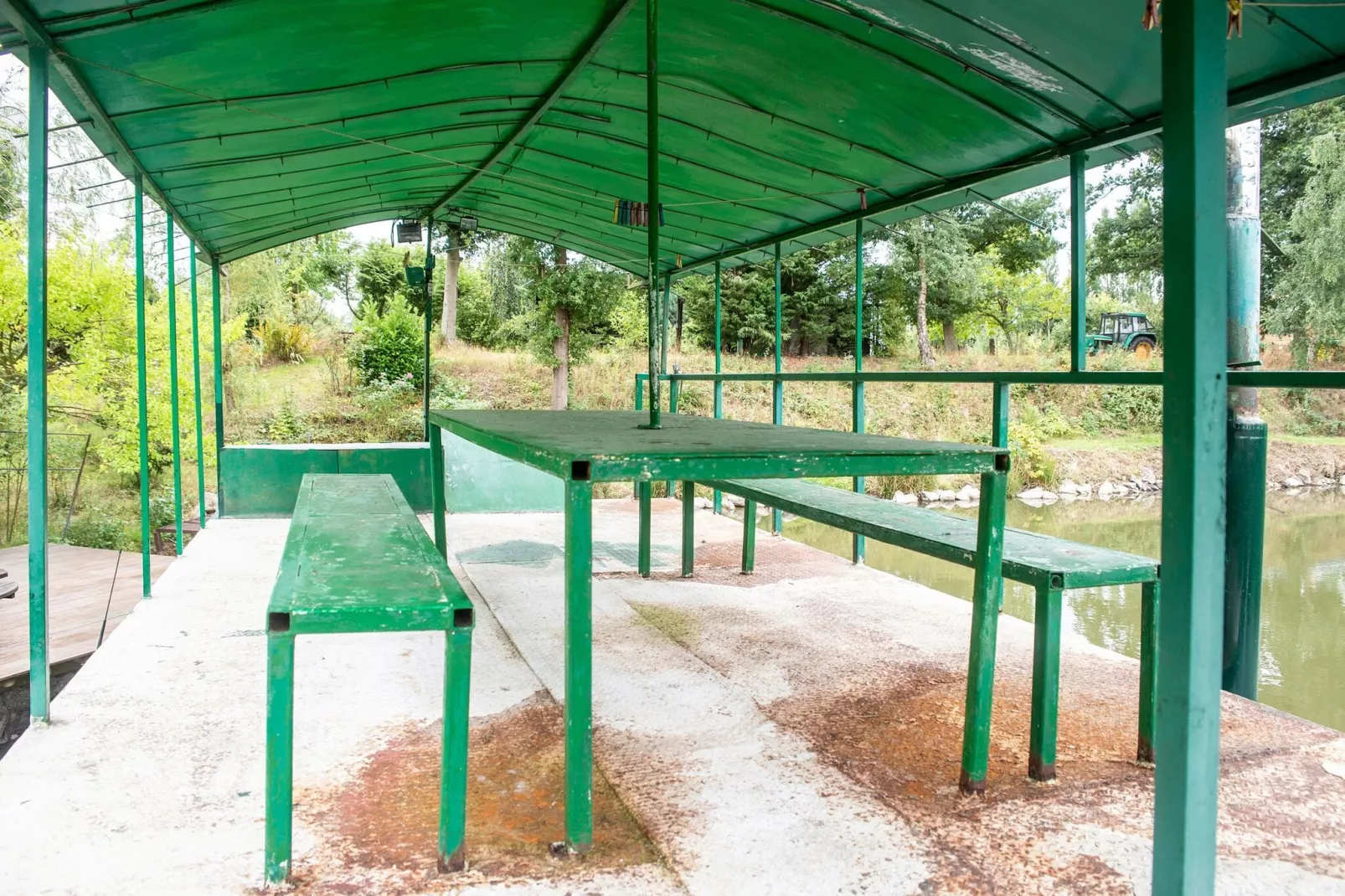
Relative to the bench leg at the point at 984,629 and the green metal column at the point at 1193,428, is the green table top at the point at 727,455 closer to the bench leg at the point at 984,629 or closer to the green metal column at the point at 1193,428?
the bench leg at the point at 984,629

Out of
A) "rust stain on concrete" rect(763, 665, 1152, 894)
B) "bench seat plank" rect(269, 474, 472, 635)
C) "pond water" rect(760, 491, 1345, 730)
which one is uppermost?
"bench seat plank" rect(269, 474, 472, 635)

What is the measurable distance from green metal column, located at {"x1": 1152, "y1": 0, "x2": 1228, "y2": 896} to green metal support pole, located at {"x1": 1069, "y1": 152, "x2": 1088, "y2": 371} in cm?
230

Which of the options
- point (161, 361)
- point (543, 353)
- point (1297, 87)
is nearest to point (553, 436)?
point (1297, 87)

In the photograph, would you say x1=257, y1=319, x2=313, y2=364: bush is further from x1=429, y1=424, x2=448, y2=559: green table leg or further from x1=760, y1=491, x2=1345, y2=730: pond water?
x1=429, y1=424, x2=448, y2=559: green table leg

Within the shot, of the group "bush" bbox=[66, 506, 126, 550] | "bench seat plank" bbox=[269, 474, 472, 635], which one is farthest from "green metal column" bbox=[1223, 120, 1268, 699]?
"bush" bbox=[66, 506, 126, 550]

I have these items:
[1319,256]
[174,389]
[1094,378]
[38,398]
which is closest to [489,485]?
[174,389]

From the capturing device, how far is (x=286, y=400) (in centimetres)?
1630

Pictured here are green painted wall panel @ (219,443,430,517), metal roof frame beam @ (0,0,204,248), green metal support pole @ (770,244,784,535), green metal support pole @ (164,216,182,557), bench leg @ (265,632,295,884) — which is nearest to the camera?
bench leg @ (265,632,295,884)

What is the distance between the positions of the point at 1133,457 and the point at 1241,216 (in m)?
15.8

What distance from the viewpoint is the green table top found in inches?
82.0

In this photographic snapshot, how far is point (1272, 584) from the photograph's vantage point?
8.97 m

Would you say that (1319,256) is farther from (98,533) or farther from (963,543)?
(98,533)

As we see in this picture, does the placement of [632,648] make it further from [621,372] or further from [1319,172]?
[1319,172]

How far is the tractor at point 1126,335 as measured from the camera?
818 inches
